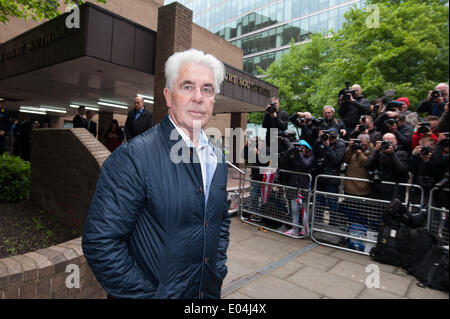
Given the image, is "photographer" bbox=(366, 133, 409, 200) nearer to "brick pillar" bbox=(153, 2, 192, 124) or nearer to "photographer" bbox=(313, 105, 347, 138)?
"photographer" bbox=(313, 105, 347, 138)

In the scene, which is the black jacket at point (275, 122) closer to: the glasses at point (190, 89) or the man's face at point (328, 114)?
the man's face at point (328, 114)

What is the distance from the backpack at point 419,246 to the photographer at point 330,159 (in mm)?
4705

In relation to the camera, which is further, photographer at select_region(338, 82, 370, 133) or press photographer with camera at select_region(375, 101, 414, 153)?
photographer at select_region(338, 82, 370, 133)

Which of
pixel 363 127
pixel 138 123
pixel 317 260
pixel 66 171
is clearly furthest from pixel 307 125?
pixel 66 171

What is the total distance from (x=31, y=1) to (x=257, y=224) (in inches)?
286

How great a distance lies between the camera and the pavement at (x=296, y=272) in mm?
3215

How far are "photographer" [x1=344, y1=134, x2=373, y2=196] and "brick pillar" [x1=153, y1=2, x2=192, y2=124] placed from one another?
20.0 feet

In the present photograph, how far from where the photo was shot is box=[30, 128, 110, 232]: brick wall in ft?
13.9

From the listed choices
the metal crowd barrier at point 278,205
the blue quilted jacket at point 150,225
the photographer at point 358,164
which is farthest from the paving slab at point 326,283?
the blue quilted jacket at point 150,225

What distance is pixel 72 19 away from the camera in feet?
27.0

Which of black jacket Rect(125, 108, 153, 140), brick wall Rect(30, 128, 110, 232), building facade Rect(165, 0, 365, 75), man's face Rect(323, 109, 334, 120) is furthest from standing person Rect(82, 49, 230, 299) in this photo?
building facade Rect(165, 0, 365, 75)

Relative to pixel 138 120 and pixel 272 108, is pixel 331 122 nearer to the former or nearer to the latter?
pixel 272 108

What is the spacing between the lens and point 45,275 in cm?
251

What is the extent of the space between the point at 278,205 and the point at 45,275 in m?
4.50
